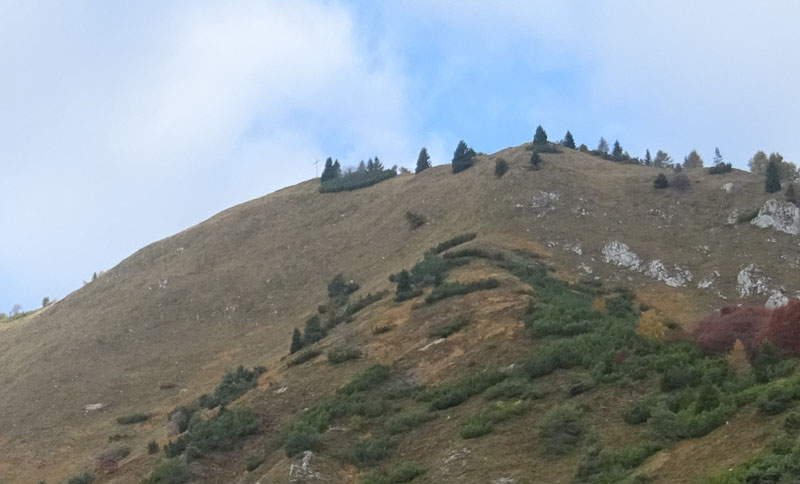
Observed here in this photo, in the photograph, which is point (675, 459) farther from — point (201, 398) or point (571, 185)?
point (571, 185)

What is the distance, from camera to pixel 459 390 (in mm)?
27078

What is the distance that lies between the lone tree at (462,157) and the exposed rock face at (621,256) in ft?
84.8

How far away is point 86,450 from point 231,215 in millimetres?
44505

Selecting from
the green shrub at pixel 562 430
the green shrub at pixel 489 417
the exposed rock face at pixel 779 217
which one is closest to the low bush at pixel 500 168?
the exposed rock face at pixel 779 217

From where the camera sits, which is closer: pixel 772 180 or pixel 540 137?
pixel 772 180

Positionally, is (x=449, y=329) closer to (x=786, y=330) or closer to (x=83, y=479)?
(x=786, y=330)

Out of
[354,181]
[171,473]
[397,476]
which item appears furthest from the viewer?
[354,181]

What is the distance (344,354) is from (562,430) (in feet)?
51.8

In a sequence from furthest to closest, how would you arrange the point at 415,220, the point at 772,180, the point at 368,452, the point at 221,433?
the point at 415,220
the point at 772,180
the point at 221,433
the point at 368,452

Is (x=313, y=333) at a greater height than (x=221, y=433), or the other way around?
(x=313, y=333)

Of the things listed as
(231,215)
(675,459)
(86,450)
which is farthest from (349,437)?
(231,215)

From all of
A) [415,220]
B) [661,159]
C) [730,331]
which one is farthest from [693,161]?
[730,331]

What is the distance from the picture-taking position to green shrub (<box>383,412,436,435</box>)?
25594 mm

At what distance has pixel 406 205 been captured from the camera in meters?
69.9
